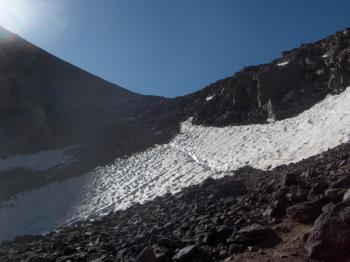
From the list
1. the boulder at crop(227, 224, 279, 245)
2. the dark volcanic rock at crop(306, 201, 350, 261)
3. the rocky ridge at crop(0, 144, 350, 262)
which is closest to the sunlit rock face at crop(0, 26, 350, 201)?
the rocky ridge at crop(0, 144, 350, 262)

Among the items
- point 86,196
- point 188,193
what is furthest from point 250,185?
point 86,196

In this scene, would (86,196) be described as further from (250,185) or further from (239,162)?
(250,185)

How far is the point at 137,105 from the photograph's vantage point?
181ft

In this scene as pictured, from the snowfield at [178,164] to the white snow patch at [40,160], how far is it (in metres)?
6.56

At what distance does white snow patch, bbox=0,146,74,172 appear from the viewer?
40062mm

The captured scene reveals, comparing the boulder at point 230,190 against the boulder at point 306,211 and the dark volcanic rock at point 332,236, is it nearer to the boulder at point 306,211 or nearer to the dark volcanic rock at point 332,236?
the boulder at point 306,211

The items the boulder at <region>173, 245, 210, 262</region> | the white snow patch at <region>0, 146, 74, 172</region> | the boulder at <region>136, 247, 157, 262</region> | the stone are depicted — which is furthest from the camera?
the white snow patch at <region>0, 146, 74, 172</region>

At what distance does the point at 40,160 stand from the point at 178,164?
18.6 metres

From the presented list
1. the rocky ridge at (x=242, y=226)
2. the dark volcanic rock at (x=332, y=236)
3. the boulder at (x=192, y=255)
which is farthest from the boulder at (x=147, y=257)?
the dark volcanic rock at (x=332, y=236)

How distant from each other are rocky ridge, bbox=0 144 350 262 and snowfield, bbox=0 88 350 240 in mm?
4257

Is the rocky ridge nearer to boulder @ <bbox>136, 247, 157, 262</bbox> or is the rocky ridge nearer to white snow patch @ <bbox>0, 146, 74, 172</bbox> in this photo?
boulder @ <bbox>136, 247, 157, 262</bbox>

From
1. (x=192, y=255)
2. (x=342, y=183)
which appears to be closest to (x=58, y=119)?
(x=342, y=183)

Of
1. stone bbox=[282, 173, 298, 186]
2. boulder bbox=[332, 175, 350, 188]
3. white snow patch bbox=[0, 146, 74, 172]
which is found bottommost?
boulder bbox=[332, 175, 350, 188]

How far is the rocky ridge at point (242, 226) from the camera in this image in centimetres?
946
